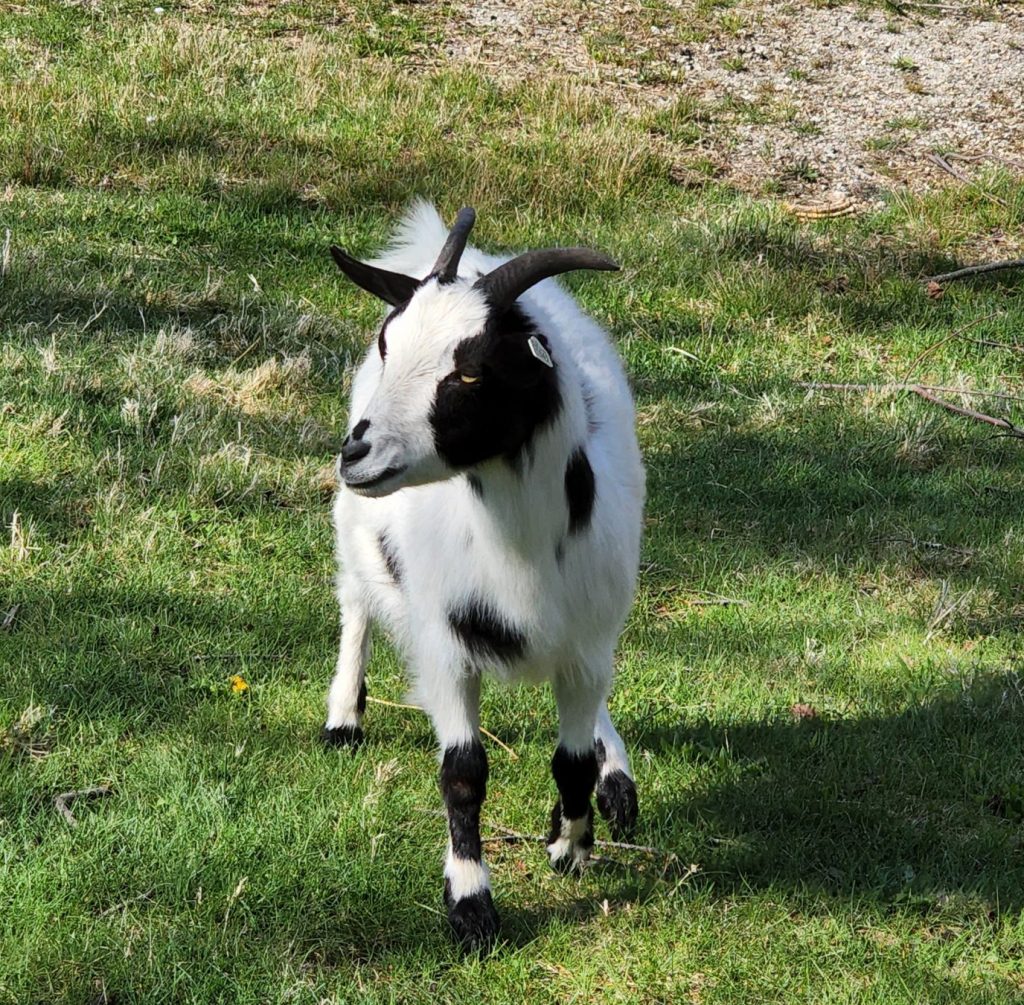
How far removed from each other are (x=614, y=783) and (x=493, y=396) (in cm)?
167

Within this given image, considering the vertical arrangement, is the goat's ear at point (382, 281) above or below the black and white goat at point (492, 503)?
above

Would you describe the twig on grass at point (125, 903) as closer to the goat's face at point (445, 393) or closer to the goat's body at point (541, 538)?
the goat's body at point (541, 538)

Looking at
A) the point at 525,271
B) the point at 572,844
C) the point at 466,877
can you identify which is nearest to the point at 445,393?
the point at 525,271

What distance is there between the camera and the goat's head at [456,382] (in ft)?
11.1

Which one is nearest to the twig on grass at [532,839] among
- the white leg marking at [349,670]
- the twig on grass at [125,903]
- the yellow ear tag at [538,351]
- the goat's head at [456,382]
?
the white leg marking at [349,670]

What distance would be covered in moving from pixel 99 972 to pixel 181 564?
7.25ft

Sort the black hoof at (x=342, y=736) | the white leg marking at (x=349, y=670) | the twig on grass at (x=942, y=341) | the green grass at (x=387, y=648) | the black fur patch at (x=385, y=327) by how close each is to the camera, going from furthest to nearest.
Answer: the twig on grass at (x=942, y=341), the white leg marking at (x=349, y=670), the black hoof at (x=342, y=736), the green grass at (x=387, y=648), the black fur patch at (x=385, y=327)

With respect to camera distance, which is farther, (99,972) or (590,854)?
(590,854)

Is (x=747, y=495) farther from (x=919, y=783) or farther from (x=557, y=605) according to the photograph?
(x=557, y=605)

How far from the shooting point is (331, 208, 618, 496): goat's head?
3.39m

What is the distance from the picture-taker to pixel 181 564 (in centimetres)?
561

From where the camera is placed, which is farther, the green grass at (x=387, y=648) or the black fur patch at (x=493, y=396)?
the green grass at (x=387, y=648)

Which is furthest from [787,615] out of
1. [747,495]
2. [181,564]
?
[181,564]

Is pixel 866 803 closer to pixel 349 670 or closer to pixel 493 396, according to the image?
pixel 349 670
